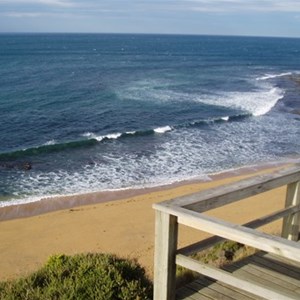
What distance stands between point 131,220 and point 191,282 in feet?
28.9

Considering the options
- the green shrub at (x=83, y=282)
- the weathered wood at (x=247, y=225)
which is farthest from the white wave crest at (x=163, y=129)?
the weathered wood at (x=247, y=225)

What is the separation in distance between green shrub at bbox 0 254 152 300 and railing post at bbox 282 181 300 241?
1793 millimetres

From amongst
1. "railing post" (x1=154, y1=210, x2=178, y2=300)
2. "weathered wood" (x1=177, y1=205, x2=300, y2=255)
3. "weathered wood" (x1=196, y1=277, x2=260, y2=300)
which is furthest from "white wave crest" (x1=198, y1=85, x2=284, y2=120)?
"railing post" (x1=154, y1=210, x2=178, y2=300)

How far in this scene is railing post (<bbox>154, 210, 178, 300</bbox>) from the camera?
3.95 m

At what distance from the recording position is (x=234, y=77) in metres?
56.2

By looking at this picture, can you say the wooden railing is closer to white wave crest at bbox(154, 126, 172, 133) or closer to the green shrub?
the green shrub

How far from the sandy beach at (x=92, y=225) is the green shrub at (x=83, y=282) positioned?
3897mm

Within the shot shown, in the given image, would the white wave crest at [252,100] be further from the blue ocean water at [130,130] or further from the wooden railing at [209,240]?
the wooden railing at [209,240]

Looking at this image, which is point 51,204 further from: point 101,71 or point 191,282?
point 101,71

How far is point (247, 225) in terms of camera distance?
4.67 metres

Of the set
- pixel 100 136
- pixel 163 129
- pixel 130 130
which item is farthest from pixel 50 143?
pixel 163 129

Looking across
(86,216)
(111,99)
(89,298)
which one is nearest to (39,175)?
(86,216)

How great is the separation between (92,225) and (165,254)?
9577mm

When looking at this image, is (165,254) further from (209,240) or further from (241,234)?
(241,234)
